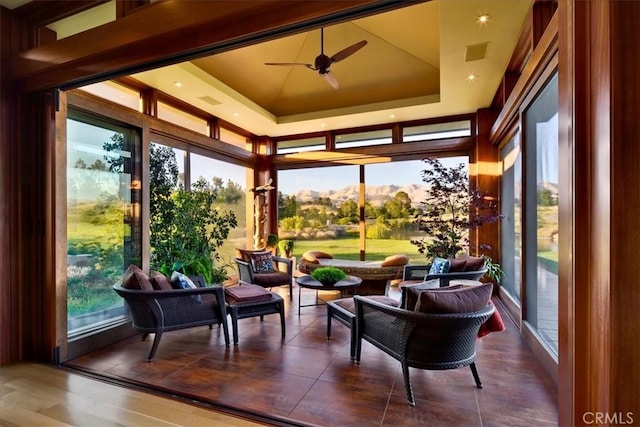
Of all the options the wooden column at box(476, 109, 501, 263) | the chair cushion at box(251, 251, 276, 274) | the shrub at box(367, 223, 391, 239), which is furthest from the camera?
the shrub at box(367, 223, 391, 239)

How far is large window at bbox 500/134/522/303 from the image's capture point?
4.19 m

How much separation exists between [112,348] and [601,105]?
4.38 meters

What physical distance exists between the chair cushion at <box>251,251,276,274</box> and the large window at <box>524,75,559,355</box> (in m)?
3.68

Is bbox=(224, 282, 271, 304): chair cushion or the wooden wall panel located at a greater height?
the wooden wall panel

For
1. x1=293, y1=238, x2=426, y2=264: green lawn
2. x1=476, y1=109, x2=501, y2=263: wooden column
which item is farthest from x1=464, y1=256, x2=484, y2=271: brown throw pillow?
x1=293, y1=238, x2=426, y2=264: green lawn

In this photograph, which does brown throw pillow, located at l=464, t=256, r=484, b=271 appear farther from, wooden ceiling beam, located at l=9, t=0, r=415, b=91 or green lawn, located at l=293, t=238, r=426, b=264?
wooden ceiling beam, located at l=9, t=0, r=415, b=91

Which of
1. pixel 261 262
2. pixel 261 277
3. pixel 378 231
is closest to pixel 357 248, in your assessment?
pixel 378 231

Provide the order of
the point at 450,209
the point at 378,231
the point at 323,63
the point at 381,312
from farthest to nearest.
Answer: the point at 378,231 → the point at 450,209 → the point at 323,63 → the point at 381,312

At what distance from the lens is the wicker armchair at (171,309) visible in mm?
3107

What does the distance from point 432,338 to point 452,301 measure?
313mm

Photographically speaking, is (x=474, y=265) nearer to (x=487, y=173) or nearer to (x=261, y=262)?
(x=487, y=173)

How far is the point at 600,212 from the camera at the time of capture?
1173 millimetres

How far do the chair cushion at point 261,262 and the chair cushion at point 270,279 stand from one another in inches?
7.8

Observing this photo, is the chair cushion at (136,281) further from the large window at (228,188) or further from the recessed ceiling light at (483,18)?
the recessed ceiling light at (483,18)
